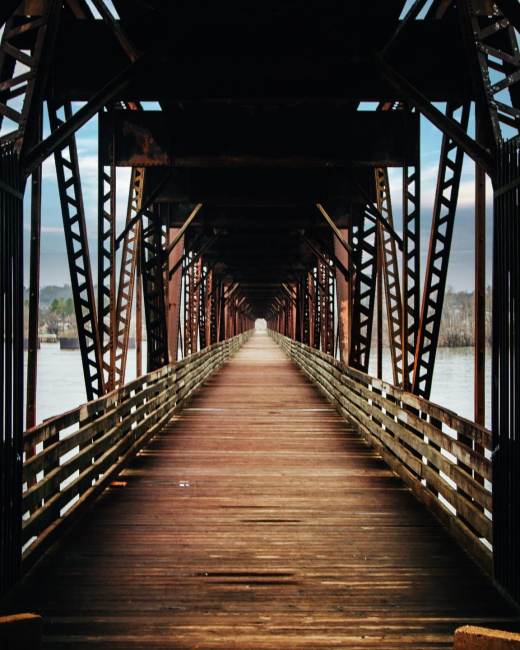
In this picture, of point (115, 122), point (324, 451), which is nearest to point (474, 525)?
point (324, 451)

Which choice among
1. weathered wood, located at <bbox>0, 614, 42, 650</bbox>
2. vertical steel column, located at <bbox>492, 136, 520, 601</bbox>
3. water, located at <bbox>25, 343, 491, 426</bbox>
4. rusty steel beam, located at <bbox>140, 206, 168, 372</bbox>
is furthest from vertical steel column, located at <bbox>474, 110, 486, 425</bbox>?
water, located at <bbox>25, 343, 491, 426</bbox>

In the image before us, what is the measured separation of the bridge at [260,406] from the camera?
14.2 ft

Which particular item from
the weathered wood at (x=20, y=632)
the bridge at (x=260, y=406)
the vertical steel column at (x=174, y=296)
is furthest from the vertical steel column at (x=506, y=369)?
the vertical steel column at (x=174, y=296)

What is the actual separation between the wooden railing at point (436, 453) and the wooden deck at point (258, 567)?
198 millimetres

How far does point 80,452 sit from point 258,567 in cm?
245

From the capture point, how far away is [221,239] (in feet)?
75.8

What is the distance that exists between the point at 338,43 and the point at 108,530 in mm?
5629

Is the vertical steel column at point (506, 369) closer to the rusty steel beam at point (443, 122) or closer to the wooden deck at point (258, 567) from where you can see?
the rusty steel beam at point (443, 122)

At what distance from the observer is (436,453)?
6648 millimetres

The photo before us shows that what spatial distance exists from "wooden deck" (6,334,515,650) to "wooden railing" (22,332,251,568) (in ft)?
0.65

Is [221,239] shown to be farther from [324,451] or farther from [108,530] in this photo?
[108,530]

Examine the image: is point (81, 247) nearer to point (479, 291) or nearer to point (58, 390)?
point (479, 291)

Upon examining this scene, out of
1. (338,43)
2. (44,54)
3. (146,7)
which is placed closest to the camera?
(44,54)

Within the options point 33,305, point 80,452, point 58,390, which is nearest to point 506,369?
point 80,452
